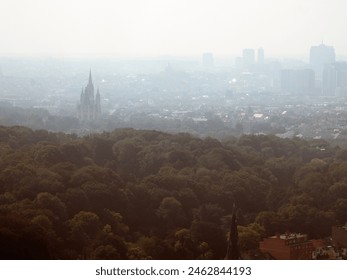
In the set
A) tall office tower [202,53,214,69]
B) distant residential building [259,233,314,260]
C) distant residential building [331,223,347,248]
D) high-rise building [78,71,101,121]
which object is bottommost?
distant residential building [331,223,347,248]

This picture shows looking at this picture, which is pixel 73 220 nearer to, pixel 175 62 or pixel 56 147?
pixel 56 147

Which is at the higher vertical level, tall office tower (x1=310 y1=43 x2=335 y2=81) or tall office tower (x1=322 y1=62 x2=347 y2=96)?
tall office tower (x1=310 y1=43 x2=335 y2=81)

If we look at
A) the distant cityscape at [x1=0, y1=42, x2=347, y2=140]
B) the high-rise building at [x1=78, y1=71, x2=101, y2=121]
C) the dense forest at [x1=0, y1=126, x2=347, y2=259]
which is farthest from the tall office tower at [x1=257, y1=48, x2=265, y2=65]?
the high-rise building at [x1=78, y1=71, x2=101, y2=121]

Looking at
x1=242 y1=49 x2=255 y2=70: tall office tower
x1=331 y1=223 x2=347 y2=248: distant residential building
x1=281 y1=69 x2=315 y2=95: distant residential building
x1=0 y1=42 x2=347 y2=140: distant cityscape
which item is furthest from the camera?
x1=281 y1=69 x2=315 y2=95: distant residential building

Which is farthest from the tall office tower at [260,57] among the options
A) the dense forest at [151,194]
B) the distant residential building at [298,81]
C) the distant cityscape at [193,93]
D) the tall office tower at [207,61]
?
the dense forest at [151,194]

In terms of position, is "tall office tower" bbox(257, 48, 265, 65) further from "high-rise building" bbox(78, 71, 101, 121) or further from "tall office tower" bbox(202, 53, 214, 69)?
"high-rise building" bbox(78, 71, 101, 121)

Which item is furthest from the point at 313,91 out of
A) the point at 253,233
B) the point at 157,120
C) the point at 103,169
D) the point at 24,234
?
the point at 24,234
